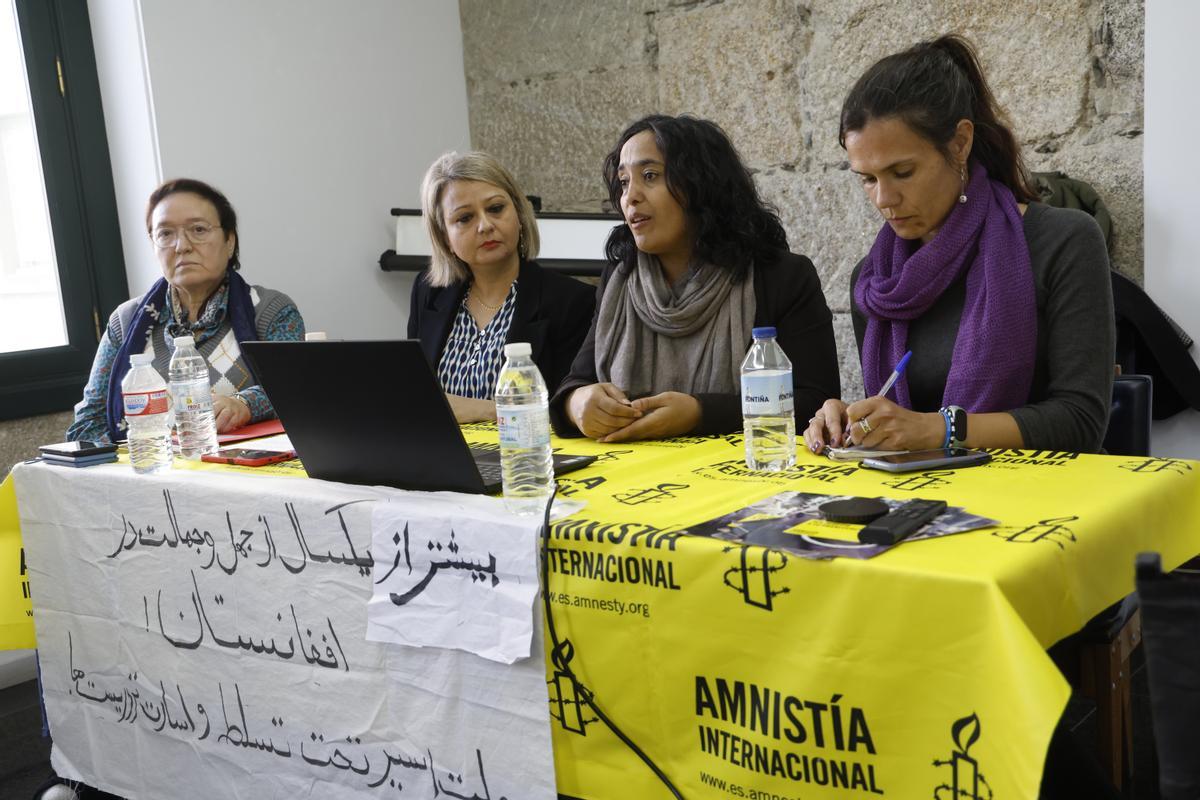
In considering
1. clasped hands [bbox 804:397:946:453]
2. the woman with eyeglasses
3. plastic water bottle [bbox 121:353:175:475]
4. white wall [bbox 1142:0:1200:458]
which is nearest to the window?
the woman with eyeglasses

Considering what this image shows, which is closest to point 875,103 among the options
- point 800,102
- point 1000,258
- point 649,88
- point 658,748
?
point 1000,258

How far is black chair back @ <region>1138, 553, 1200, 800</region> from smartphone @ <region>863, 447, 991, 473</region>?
2.06 feet

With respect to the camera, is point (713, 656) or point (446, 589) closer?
point (713, 656)

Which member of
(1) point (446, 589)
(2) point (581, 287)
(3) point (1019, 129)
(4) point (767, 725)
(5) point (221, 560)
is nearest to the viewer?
(4) point (767, 725)

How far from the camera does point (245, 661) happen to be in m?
1.63

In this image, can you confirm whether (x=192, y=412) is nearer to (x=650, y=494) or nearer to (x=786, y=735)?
(x=650, y=494)

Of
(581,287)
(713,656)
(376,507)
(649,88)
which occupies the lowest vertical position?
(713,656)

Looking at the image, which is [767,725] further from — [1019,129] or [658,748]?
[1019,129]

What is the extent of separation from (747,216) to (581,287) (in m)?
0.56

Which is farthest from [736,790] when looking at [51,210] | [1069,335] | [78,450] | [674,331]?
[51,210]

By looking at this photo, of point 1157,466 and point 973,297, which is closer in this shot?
point 1157,466

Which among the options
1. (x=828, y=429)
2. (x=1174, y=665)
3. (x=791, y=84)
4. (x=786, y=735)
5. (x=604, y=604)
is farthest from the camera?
(x=791, y=84)

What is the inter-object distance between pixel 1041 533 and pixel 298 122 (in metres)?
3.07

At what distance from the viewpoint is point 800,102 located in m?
3.13
